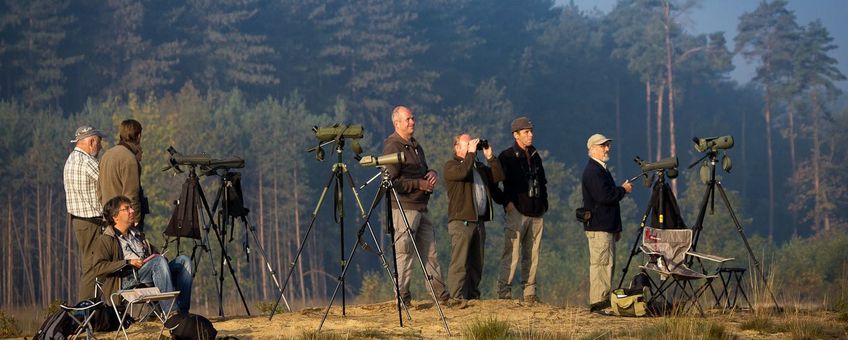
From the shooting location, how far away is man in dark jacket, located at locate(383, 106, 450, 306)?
11836 millimetres

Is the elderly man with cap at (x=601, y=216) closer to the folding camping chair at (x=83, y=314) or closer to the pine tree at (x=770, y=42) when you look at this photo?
the folding camping chair at (x=83, y=314)

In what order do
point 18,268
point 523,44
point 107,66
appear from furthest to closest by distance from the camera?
point 523,44, point 107,66, point 18,268

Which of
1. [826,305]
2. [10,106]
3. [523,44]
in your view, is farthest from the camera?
[523,44]

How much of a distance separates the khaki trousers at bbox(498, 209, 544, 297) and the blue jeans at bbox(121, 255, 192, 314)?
11.3ft

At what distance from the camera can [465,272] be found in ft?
40.8

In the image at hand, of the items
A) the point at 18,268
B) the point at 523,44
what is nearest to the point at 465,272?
the point at 18,268

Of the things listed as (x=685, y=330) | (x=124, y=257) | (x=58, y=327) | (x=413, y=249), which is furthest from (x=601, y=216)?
(x=58, y=327)

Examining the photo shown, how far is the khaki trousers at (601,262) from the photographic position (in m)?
12.3

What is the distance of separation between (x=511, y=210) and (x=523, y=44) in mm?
76270

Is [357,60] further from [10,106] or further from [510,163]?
[510,163]

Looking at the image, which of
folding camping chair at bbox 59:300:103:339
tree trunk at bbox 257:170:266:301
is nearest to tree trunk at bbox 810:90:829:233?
tree trunk at bbox 257:170:266:301

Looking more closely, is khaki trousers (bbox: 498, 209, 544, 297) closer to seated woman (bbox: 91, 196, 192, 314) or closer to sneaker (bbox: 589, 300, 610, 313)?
sneaker (bbox: 589, 300, 610, 313)

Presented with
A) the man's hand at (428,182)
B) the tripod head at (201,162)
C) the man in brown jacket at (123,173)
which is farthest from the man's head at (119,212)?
the man's hand at (428,182)

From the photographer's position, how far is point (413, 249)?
11969mm
